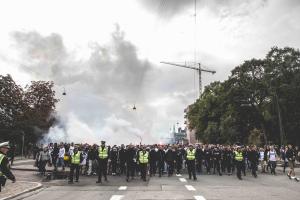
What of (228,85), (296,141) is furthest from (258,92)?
(296,141)

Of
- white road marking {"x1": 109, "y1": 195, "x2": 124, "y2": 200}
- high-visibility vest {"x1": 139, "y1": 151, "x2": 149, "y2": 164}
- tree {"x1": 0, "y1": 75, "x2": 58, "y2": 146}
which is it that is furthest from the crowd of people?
tree {"x1": 0, "y1": 75, "x2": 58, "y2": 146}

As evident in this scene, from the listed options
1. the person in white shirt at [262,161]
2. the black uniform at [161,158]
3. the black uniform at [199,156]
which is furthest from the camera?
the person in white shirt at [262,161]

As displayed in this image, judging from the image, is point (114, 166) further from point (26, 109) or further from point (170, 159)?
point (26, 109)

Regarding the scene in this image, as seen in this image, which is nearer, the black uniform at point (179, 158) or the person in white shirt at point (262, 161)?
the black uniform at point (179, 158)

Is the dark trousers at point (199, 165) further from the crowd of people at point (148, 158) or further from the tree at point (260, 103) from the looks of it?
the tree at point (260, 103)

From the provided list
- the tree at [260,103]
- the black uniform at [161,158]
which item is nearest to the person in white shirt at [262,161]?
the black uniform at [161,158]

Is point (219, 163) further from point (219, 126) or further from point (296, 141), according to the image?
point (219, 126)

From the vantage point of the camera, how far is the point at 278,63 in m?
57.9

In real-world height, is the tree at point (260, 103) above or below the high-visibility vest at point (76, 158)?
above

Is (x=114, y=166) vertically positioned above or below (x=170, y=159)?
below

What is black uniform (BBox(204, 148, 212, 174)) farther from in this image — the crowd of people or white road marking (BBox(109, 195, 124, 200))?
white road marking (BBox(109, 195, 124, 200))

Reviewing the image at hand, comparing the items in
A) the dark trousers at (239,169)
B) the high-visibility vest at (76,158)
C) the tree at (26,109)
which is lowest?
the dark trousers at (239,169)

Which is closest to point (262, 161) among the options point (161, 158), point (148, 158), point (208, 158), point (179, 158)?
point (208, 158)

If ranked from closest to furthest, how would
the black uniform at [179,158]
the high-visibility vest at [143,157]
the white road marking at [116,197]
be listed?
the white road marking at [116,197] < the high-visibility vest at [143,157] < the black uniform at [179,158]
